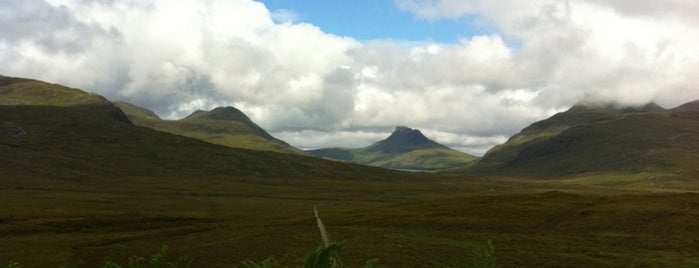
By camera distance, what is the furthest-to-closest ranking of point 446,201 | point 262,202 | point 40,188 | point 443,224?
point 40,188 → point 262,202 → point 446,201 → point 443,224

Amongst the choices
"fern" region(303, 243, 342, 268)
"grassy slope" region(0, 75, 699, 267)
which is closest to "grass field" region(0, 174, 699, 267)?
"grassy slope" region(0, 75, 699, 267)

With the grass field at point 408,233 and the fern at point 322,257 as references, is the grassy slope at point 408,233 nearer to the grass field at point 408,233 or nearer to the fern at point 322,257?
the grass field at point 408,233

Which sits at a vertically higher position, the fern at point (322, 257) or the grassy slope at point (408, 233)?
the fern at point (322, 257)

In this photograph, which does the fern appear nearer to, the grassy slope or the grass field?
the grass field

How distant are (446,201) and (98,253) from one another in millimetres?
75607

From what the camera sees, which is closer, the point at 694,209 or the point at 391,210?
the point at 694,209

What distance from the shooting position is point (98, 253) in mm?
68938

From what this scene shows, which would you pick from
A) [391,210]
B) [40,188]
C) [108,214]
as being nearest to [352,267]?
[391,210]

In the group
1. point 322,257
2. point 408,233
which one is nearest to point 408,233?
point 408,233

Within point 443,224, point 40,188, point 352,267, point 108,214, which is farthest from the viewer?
point 40,188

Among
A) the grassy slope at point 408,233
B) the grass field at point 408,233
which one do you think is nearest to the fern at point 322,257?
the grass field at point 408,233

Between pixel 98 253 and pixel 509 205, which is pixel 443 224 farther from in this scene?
pixel 98 253

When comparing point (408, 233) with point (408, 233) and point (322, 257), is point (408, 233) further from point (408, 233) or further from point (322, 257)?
point (322, 257)

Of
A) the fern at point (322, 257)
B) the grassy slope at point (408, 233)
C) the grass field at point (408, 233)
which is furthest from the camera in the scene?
the grassy slope at point (408, 233)
